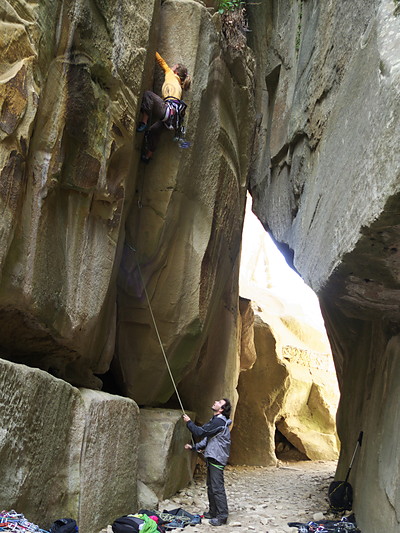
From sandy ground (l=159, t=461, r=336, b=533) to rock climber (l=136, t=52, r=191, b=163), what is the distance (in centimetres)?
430

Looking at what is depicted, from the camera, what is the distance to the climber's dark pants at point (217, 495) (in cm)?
592

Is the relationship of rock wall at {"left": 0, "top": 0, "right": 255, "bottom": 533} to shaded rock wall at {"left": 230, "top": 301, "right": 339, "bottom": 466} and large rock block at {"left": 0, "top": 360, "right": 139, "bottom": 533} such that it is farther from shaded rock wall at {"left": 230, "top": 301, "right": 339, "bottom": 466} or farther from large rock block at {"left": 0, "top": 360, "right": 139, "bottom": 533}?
shaded rock wall at {"left": 230, "top": 301, "right": 339, "bottom": 466}

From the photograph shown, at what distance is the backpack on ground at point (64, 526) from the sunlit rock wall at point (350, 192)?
2.45 meters

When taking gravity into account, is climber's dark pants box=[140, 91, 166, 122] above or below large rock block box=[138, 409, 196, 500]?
above

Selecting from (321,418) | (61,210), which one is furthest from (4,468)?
(321,418)

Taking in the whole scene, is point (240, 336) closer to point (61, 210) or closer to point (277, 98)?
point (277, 98)

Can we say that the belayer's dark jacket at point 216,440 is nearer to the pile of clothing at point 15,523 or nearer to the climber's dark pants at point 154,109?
the pile of clothing at point 15,523

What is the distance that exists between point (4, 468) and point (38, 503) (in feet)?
1.94

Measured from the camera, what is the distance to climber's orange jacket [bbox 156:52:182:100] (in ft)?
22.0

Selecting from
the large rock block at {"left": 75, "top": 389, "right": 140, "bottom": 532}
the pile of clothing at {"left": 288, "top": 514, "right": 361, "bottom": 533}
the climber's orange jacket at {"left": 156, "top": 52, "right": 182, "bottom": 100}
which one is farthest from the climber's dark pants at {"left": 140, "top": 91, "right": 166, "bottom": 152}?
the pile of clothing at {"left": 288, "top": 514, "right": 361, "bottom": 533}

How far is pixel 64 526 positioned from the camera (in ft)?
14.3

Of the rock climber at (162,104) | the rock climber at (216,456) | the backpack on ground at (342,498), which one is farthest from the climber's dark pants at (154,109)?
the backpack on ground at (342,498)

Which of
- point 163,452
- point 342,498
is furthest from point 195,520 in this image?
point 342,498

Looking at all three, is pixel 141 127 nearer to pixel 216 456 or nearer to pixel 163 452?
pixel 216 456
